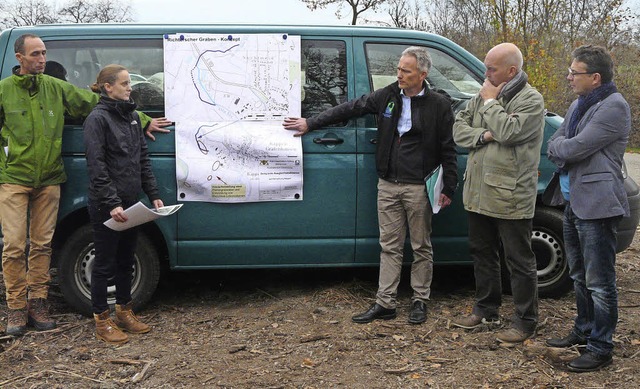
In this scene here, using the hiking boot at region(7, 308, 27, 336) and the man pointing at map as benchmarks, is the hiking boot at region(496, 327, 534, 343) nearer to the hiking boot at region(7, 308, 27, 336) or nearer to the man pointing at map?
the man pointing at map

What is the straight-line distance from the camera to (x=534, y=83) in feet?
43.3

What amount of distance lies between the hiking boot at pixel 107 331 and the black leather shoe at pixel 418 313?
1.95 meters

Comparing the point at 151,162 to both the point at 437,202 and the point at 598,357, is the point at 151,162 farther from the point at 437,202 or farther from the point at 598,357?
the point at 598,357

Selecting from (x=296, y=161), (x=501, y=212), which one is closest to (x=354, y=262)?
(x=296, y=161)

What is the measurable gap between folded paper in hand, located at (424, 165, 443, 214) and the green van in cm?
41

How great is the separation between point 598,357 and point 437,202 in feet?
4.47

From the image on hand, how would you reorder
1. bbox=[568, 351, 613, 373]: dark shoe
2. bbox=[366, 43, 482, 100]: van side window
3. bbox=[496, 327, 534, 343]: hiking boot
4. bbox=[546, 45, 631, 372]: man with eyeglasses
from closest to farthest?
bbox=[546, 45, 631, 372]: man with eyeglasses → bbox=[568, 351, 613, 373]: dark shoe → bbox=[496, 327, 534, 343]: hiking boot → bbox=[366, 43, 482, 100]: van side window

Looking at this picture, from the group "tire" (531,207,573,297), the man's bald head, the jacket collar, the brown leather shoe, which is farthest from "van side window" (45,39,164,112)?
"tire" (531,207,573,297)

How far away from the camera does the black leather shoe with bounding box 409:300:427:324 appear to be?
4516 mm

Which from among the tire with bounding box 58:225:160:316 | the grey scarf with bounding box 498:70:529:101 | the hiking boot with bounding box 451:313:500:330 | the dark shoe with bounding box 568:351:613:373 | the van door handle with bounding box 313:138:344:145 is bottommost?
the dark shoe with bounding box 568:351:613:373

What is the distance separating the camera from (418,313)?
4.55m

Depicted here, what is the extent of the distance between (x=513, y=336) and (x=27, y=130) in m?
3.42

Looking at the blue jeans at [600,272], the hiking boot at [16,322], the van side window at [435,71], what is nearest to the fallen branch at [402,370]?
the blue jeans at [600,272]

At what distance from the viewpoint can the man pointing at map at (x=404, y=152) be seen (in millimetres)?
4363
